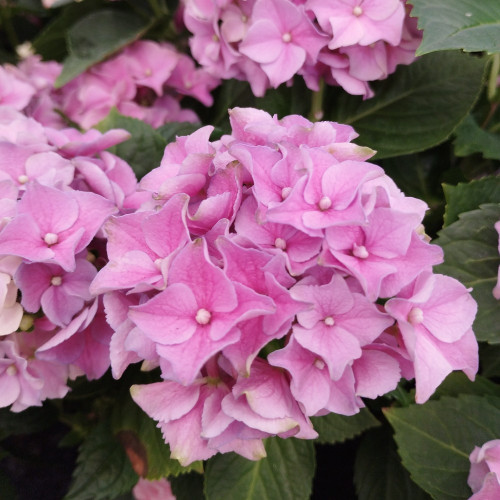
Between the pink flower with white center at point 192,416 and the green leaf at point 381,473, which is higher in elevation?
the pink flower with white center at point 192,416

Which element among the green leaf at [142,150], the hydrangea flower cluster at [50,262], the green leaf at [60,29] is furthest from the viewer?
the green leaf at [60,29]

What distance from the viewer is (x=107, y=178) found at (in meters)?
0.64

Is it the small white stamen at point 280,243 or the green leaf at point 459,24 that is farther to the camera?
the green leaf at point 459,24

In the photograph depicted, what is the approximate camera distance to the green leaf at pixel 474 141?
→ 84cm

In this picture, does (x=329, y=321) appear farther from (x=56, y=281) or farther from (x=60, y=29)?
(x=60, y=29)

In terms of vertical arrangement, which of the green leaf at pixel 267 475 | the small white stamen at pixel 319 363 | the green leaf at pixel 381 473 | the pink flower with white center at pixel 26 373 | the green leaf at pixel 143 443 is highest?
the small white stamen at pixel 319 363

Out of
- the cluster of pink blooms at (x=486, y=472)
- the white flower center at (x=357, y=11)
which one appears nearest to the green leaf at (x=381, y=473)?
the cluster of pink blooms at (x=486, y=472)

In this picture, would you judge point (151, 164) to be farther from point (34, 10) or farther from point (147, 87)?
point (34, 10)

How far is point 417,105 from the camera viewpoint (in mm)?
905

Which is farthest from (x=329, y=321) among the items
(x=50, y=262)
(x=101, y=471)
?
(x=101, y=471)

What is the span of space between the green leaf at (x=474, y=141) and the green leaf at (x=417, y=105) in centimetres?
3

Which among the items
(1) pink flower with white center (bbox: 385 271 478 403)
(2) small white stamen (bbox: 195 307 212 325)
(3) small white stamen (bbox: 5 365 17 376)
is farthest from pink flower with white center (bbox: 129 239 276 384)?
(3) small white stamen (bbox: 5 365 17 376)

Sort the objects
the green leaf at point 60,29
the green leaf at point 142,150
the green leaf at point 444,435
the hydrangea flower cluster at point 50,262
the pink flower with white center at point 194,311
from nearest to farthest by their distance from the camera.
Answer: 1. the pink flower with white center at point 194,311
2. the hydrangea flower cluster at point 50,262
3. the green leaf at point 444,435
4. the green leaf at point 142,150
5. the green leaf at point 60,29

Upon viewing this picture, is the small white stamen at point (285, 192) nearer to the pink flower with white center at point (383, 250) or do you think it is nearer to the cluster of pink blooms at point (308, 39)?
the pink flower with white center at point (383, 250)
